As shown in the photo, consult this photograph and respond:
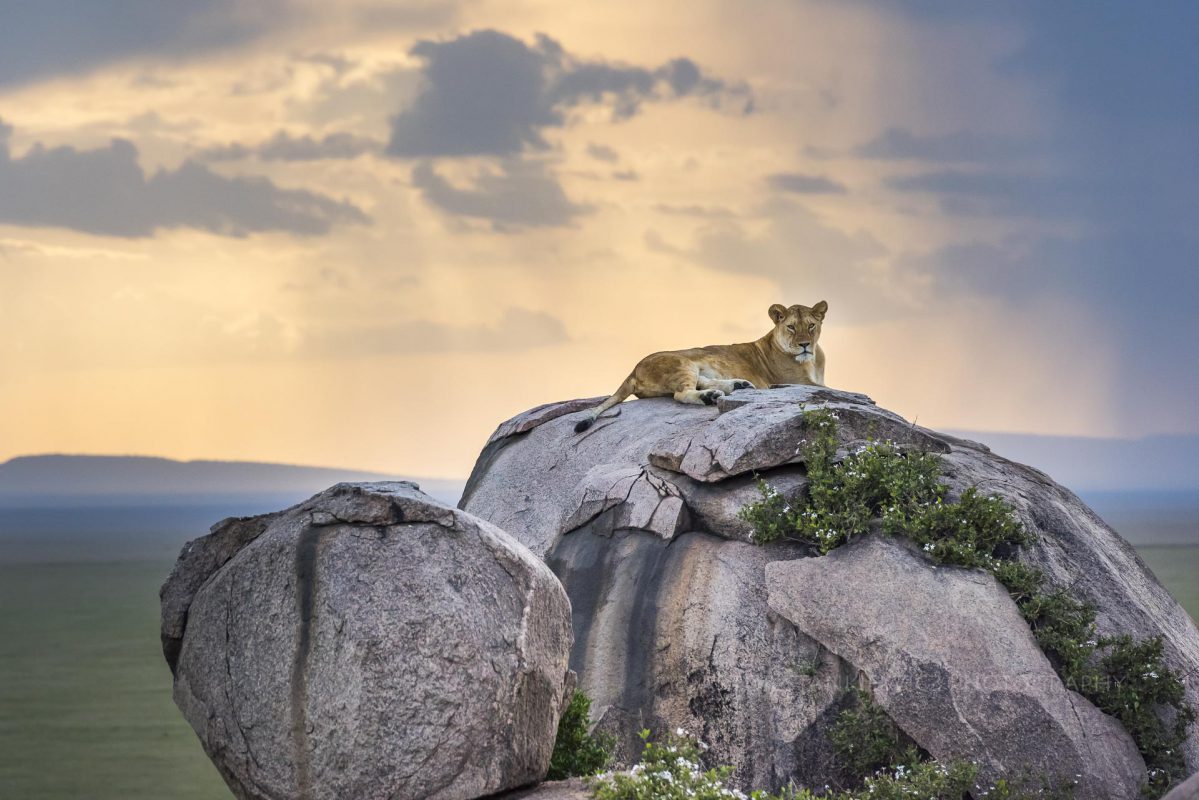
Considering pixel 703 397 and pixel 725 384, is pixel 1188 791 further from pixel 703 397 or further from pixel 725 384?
pixel 725 384

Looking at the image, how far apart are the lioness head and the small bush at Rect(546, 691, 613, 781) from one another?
899 centimetres

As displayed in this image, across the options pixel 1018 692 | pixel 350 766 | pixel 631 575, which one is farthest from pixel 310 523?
pixel 1018 692

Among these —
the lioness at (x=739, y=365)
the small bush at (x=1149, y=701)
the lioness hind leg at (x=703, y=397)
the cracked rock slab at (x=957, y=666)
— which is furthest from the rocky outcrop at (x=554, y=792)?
the lioness at (x=739, y=365)

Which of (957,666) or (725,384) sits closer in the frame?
(957,666)

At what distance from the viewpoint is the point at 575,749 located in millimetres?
11578

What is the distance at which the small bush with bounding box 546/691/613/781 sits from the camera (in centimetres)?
1146

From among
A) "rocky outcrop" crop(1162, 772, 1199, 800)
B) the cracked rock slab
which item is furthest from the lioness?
"rocky outcrop" crop(1162, 772, 1199, 800)

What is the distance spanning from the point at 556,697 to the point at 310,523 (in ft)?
8.04

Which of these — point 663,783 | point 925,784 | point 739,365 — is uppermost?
point 739,365

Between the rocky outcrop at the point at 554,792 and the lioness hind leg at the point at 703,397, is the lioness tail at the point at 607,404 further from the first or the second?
the rocky outcrop at the point at 554,792

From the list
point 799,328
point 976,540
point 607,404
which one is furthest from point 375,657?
point 799,328

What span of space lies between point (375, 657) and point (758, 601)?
5667 millimetres

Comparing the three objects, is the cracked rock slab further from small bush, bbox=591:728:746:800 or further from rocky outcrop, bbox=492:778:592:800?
rocky outcrop, bbox=492:778:592:800

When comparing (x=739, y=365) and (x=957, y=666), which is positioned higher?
(x=739, y=365)
